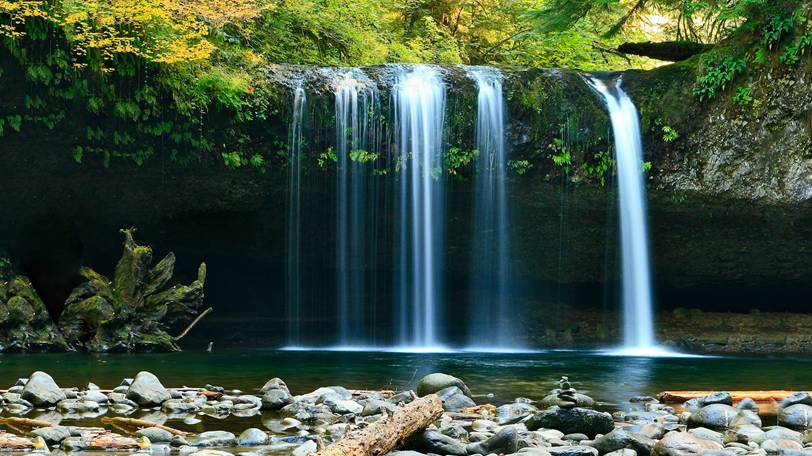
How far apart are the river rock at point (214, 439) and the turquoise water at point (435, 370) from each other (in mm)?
2957

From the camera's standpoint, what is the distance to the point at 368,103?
16406 mm

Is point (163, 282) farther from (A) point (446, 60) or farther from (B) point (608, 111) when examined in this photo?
(A) point (446, 60)

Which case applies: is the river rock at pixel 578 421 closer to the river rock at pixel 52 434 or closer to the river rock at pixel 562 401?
the river rock at pixel 562 401

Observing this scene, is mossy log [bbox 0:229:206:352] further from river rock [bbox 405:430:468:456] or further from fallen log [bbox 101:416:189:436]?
river rock [bbox 405:430:468:456]

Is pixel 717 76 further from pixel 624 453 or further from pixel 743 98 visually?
pixel 624 453

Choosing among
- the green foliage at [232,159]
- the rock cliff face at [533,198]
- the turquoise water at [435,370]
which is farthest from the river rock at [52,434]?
the green foliage at [232,159]

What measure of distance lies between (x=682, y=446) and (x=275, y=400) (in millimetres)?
3619

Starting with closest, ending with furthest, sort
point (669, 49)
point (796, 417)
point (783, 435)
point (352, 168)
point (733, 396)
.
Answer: point (783, 435) < point (796, 417) < point (733, 396) < point (352, 168) < point (669, 49)

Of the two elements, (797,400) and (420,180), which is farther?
(420,180)

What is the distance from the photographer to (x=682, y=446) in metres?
5.83

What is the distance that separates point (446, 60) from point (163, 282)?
33.5 feet


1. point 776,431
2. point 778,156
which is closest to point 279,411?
point 776,431

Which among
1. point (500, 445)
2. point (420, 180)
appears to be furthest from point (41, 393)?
point (420, 180)

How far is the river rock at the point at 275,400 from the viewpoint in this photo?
26.2ft
